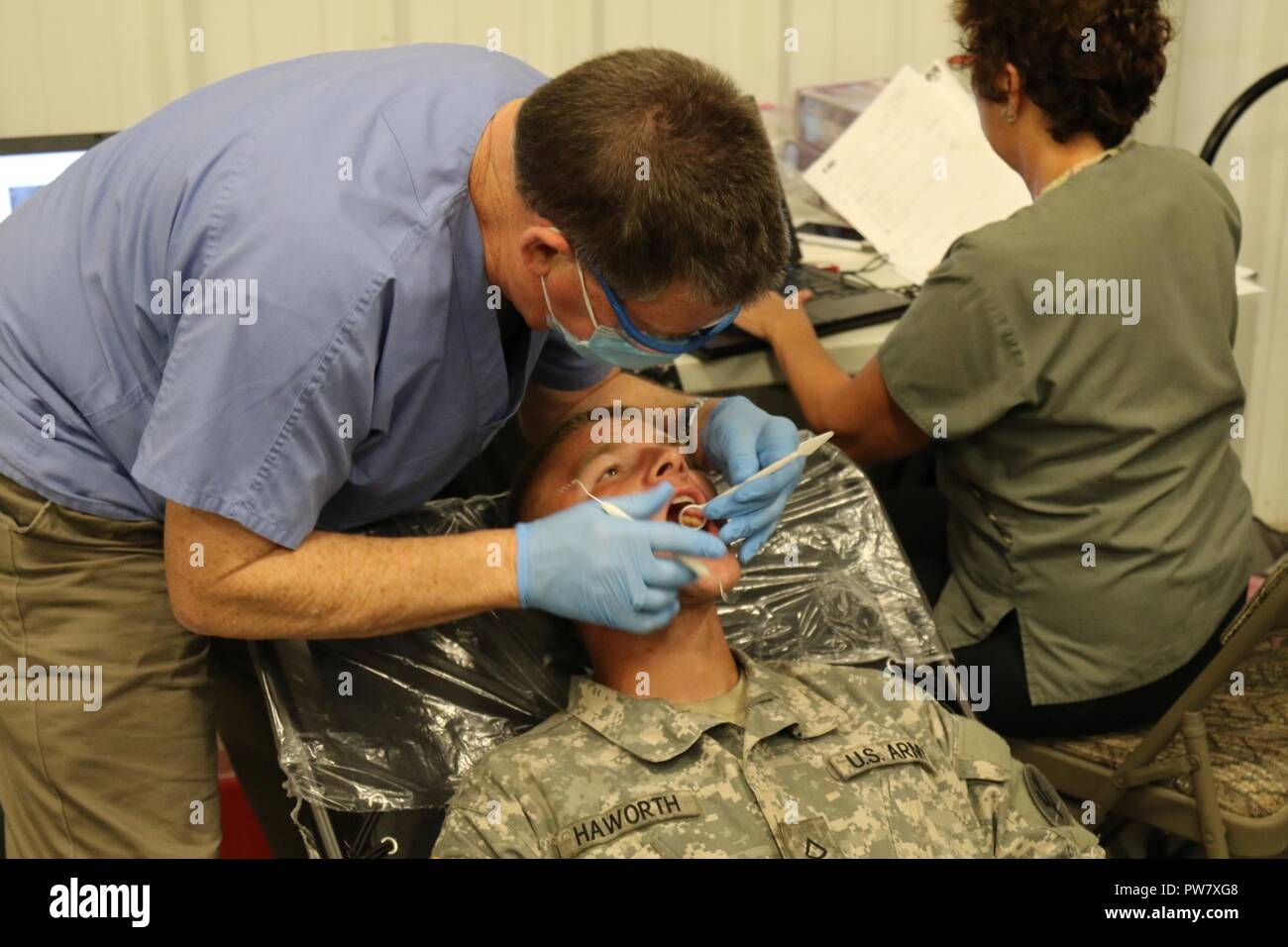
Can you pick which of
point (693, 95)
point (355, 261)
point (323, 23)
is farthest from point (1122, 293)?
point (323, 23)

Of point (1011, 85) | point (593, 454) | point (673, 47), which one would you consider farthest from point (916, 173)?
point (593, 454)

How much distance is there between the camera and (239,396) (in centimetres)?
128

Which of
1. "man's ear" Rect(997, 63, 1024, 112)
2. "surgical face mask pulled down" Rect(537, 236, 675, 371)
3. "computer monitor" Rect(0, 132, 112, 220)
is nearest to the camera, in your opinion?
"surgical face mask pulled down" Rect(537, 236, 675, 371)

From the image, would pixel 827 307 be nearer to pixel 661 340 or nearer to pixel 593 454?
pixel 593 454

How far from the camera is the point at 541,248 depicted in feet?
4.40

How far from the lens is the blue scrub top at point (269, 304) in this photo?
1280 mm

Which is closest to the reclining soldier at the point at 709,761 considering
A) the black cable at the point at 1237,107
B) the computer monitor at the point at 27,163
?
the computer monitor at the point at 27,163

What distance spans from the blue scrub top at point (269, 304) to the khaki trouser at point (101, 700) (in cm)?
5

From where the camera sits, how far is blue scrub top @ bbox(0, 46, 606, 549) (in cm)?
128

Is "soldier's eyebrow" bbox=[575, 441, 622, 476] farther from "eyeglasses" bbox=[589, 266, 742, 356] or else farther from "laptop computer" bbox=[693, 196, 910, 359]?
"laptop computer" bbox=[693, 196, 910, 359]

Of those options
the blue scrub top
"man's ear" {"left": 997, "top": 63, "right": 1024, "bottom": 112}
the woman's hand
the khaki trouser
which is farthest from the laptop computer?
the khaki trouser

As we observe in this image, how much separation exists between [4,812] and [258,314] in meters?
0.77

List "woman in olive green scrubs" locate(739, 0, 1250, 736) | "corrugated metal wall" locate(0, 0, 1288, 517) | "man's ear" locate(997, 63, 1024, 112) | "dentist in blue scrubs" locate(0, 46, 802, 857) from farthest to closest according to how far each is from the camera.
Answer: "corrugated metal wall" locate(0, 0, 1288, 517) < "man's ear" locate(997, 63, 1024, 112) < "woman in olive green scrubs" locate(739, 0, 1250, 736) < "dentist in blue scrubs" locate(0, 46, 802, 857)

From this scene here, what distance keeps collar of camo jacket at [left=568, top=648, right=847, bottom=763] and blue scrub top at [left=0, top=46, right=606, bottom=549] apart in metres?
0.35
